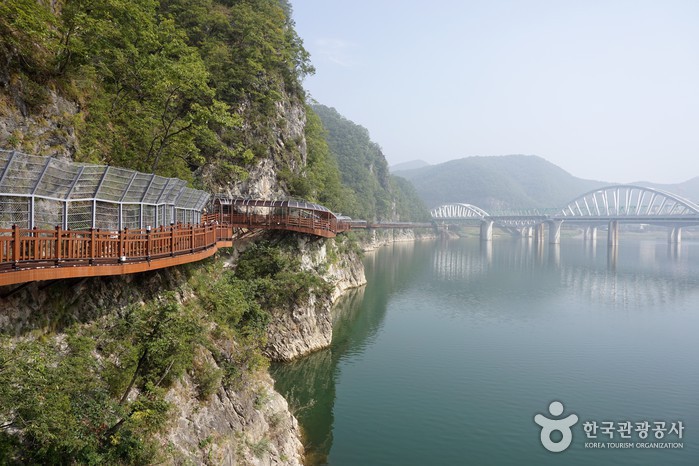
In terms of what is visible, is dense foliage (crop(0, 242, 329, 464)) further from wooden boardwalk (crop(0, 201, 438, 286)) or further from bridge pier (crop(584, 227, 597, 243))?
bridge pier (crop(584, 227, 597, 243))

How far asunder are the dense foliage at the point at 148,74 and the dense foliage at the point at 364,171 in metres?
75.1

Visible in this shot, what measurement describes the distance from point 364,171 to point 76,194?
131 metres

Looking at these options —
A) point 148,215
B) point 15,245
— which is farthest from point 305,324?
point 15,245

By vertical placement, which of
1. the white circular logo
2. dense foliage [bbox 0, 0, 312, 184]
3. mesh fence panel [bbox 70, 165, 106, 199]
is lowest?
the white circular logo

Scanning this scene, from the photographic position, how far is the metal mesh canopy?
10.9 m

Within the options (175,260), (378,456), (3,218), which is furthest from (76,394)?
(378,456)

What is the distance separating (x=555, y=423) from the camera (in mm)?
21078

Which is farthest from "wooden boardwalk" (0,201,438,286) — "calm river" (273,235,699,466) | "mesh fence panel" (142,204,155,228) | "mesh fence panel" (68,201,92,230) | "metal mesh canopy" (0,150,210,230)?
"calm river" (273,235,699,466)

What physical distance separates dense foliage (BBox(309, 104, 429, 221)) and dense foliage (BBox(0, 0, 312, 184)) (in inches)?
2958

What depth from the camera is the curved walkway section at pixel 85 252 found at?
965 centimetres

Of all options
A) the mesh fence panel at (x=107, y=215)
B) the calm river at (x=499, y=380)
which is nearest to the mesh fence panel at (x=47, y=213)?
the mesh fence panel at (x=107, y=215)

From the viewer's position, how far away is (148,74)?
70.9 feet

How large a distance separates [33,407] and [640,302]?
60.0 meters

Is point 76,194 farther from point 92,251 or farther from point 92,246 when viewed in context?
point 92,251
